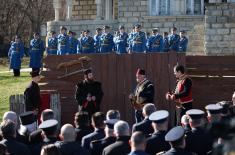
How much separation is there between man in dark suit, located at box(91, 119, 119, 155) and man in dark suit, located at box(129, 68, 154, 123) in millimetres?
4750

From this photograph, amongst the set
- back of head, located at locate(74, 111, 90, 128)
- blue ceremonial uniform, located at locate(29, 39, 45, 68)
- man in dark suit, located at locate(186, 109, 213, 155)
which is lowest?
man in dark suit, located at locate(186, 109, 213, 155)

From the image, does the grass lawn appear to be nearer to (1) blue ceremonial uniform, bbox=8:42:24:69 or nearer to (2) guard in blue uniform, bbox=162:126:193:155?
A: (1) blue ceremonial uniform, bbox=8:42:24:69

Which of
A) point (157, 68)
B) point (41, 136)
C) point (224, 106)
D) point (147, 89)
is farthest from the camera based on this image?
point (157, 68)

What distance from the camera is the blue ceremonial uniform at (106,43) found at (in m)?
23.9

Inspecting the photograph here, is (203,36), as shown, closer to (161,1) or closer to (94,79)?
(161,1)

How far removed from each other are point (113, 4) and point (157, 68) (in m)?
19.2

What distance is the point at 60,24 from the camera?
30047mm

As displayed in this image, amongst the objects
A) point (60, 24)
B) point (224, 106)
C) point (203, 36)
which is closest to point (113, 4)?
point (60, 24)

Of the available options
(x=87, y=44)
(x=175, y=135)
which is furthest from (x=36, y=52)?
(x=175, y=135)

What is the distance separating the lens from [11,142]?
8.34m

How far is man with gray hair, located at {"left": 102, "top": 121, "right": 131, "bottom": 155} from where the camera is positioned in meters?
7.97

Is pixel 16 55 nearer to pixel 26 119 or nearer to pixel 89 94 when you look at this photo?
pixel 89 94

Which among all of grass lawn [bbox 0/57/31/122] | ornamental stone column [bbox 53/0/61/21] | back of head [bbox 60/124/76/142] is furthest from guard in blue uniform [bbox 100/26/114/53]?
back of head [bbox 60/124/76/142]

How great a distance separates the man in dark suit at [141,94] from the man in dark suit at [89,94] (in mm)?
820
